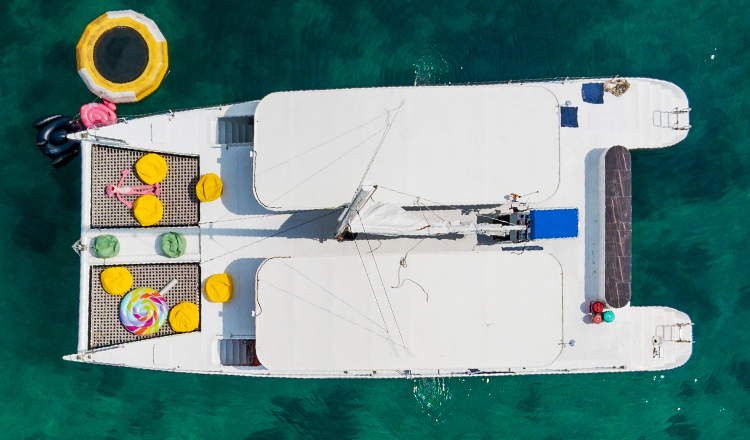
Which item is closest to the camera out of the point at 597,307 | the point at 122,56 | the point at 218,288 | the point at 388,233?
the point at 388,233

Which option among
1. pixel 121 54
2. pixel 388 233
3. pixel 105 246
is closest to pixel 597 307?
pixel 388 233

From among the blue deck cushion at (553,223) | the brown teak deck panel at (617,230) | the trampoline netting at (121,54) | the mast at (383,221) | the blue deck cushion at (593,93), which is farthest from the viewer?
the trampoline netting at (121,54)

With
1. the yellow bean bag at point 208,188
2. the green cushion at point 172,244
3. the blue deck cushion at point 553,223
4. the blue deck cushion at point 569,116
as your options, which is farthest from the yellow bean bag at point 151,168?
the blue deck cushion at point 569,116

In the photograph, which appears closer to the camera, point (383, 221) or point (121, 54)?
point (383, 221)

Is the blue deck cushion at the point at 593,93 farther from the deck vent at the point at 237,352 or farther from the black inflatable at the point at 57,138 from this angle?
the black inflatable at the point at 57,138

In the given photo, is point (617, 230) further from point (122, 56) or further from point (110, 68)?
point (110, 68)

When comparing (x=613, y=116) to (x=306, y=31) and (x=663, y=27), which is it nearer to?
(x=663, y=27)
